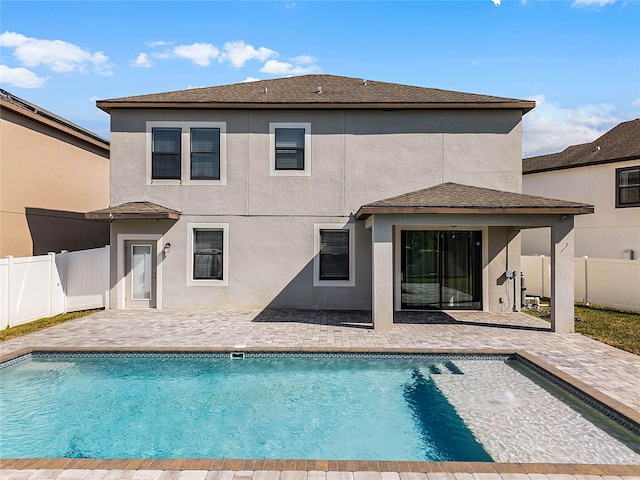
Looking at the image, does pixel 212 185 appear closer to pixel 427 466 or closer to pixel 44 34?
pixel 44 34

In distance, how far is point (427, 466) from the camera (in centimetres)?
421

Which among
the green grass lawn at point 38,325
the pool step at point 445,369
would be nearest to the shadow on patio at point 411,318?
the pool step at point 445,369

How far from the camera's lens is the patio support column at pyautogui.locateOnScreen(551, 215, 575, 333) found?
33.8ft

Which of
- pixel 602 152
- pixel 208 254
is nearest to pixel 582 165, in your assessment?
pixel 602 152

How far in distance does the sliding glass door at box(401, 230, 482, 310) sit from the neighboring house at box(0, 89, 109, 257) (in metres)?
12.3

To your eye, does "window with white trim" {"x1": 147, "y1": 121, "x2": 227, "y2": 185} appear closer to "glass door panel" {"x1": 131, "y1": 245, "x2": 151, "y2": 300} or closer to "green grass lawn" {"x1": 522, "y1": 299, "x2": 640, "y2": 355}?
"glass door panel" {"x1": 131, "y1": 245, "x2": 151, "y2": 300}

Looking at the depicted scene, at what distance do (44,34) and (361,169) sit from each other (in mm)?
12077

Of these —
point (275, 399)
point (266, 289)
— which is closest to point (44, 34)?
point (266, 289)

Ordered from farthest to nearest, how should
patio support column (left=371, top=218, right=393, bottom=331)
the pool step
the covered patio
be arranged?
patio support column (left=371, top=218, right=393, bottom=331) < the covered patio < the pool step

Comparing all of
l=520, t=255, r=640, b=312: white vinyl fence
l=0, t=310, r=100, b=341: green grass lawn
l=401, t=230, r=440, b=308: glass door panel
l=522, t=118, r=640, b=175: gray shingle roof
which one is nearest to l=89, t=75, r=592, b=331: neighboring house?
l=401, t=230, r=440, b=308: glass door panel

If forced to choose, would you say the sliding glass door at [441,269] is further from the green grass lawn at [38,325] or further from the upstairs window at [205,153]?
the green grass lawn at [38,325]

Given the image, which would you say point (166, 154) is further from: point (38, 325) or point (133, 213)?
point (38, 325)

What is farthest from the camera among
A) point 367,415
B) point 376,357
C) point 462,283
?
point 462,283

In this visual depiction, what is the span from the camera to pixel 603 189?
18.3 metres
